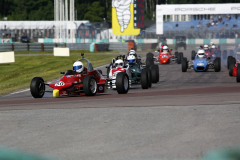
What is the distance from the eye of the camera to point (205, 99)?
484 inches

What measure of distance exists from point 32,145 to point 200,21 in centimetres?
7769

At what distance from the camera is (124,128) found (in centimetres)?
846

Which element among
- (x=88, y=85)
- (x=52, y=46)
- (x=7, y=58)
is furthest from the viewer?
(x=52, y=46)

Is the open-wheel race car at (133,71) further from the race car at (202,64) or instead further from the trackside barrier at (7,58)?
the trackside barrier at (7,58)

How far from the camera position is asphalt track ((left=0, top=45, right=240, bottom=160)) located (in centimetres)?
686

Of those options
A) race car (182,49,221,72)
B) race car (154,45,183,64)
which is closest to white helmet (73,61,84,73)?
race car (182,49,221,72)

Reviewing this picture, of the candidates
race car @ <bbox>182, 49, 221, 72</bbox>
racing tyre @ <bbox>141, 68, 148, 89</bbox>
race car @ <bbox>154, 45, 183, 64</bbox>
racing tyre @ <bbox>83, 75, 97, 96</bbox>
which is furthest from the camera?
race car @ <bbox>154, 45, 183, 64</bbox>

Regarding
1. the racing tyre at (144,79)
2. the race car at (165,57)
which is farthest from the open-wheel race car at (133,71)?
the race car at (165,57)

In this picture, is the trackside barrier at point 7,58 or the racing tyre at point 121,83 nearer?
the racing tyre at point 121,83

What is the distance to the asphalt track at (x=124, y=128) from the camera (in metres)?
6.86

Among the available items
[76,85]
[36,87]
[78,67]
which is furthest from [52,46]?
[36,87]

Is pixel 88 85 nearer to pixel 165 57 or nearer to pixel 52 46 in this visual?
pixel 165 57

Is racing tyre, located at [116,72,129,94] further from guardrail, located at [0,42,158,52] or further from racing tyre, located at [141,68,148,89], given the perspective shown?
guardrail, located at [0,42,158,52]

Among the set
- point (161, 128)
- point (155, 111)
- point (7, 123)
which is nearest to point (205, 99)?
point (155, 111)
